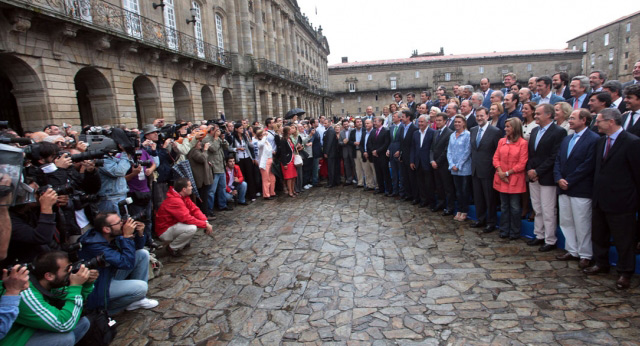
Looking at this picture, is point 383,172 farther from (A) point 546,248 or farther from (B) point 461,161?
(A) point 546,248

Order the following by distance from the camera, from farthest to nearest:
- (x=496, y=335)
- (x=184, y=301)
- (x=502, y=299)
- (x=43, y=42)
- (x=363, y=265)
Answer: (x=43, y=42) → (x=363, y=265) → (x=184, y=301) → (x=502, y=299) → (x=496, y=335)

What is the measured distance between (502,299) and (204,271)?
13.0ft

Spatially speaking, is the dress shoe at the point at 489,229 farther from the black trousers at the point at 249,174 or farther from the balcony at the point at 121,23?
the balcony at the point at 121,23

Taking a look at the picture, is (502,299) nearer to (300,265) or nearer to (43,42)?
(300,265)

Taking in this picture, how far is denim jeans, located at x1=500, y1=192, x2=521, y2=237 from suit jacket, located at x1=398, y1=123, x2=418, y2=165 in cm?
280

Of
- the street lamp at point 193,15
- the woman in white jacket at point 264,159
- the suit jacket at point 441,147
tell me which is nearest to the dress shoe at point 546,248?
the suit jacket at point 441,147

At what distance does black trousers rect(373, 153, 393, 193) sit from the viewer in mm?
9174

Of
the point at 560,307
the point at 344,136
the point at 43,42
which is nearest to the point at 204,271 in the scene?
the point at 560,307

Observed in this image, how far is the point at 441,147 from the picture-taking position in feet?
23.3

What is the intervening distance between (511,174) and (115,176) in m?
6.13

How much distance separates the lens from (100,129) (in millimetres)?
5641

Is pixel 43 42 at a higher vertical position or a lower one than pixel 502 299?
higher

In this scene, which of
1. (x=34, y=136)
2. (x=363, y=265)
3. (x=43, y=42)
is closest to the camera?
(x=363, y=265)

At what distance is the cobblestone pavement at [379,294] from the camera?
131 inches
